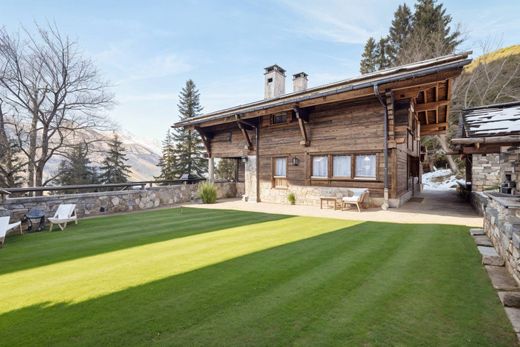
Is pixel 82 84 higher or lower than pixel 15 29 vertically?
lower

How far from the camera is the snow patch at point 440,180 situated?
66.2 feet

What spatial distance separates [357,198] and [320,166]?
2.81 meters

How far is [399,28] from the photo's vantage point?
32.4 meters

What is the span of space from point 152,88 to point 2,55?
1024 cm

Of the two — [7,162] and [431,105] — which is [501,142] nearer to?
[431,105]

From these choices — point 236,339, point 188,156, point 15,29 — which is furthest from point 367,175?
point 188,156

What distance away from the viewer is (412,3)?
3138 cm

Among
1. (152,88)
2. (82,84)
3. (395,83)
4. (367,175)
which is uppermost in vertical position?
(152,88)

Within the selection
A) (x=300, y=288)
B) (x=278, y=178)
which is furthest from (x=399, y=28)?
(x=300, y=288)

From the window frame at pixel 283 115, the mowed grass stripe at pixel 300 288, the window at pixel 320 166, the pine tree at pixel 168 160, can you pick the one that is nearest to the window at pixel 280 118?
the window frame at pixel 283 115

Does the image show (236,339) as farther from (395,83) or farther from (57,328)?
(395,83)

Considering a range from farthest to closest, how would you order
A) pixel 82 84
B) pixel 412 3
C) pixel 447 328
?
pixel 412 3
pixel 82 84
pixel 447 328

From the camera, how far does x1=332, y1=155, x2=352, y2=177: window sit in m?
11.3

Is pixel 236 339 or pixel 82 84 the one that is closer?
pixel 236 339
